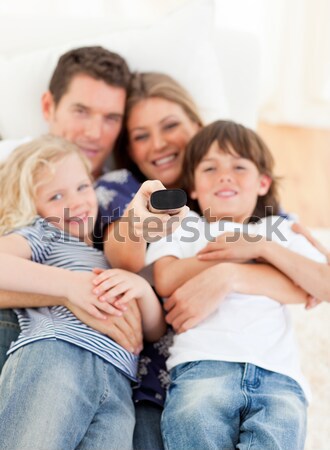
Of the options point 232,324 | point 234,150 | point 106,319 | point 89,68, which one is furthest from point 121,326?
point 89,68

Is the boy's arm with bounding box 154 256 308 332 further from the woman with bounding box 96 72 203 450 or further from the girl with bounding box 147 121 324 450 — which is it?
the woman with bounding box 96 72 203 450

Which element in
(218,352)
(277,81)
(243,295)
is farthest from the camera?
(277,81)

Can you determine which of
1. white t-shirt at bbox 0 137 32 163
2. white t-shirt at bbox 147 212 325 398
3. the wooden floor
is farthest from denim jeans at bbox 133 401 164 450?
the wooden floor

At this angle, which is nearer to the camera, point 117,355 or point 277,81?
point 117,355

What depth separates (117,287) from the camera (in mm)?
1270

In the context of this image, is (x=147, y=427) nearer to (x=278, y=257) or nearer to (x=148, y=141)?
(x=278, y=257)

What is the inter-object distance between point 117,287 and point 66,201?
0.31 metres

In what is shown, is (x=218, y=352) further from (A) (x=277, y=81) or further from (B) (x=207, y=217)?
(A) (x=277, y=81)

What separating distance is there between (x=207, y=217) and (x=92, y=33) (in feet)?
2.88

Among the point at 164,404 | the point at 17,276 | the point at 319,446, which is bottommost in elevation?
the point at 319,446

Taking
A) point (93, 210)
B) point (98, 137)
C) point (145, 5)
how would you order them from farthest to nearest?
1. point (145, 5)
2. point (98, 137)
3. point (93, 210)

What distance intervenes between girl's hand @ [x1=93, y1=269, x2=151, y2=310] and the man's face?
1.94 ft

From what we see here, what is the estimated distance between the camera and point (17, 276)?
1257 millimetres

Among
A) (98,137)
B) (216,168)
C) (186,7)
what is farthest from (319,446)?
(186,7)
